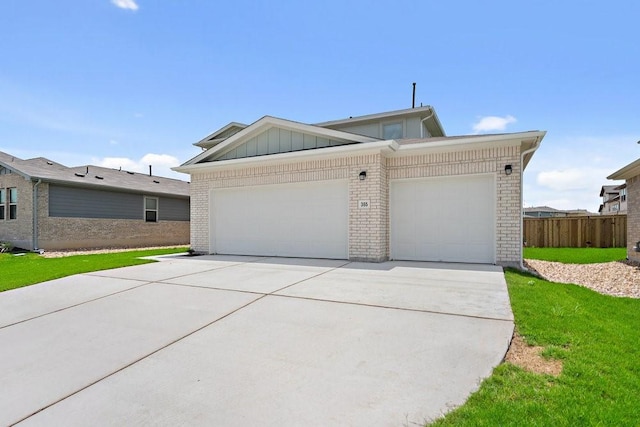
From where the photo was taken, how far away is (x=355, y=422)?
202 cm

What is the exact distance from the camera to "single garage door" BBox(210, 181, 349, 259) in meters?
9.14

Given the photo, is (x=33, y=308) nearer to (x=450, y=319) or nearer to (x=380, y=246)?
(x=450, y=319)

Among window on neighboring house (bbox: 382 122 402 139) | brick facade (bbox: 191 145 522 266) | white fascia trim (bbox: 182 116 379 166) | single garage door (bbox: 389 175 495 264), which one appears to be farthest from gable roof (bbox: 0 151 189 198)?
single garage door (bbox: 389 175 495 264)

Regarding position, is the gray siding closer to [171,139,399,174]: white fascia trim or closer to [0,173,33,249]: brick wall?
[0,173,33,249]: brick wall

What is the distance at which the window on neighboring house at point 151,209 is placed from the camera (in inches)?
684

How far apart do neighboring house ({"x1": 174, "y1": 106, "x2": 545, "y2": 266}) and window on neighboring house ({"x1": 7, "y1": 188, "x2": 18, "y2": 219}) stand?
9.11m

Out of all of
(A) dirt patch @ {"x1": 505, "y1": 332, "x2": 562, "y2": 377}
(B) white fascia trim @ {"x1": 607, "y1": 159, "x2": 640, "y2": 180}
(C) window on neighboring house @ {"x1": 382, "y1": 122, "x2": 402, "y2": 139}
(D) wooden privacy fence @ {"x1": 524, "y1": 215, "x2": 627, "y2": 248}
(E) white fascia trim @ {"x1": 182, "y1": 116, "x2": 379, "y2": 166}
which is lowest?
(A) dirt patch @ {"x1": 505, "y1": 332, "x2": 562, "y2": 377}

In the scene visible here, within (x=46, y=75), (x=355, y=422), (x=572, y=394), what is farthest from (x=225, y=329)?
(x=46, y=75)

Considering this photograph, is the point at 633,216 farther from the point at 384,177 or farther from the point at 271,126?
the point at 271,126

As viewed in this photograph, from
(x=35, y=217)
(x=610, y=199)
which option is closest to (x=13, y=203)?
(x=35, y=217)

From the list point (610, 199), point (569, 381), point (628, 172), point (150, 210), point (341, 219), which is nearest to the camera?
Answer: point (569, 381)

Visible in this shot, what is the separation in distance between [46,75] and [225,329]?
35.3 ft

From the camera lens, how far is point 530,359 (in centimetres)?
275

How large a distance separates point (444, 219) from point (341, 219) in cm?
275
